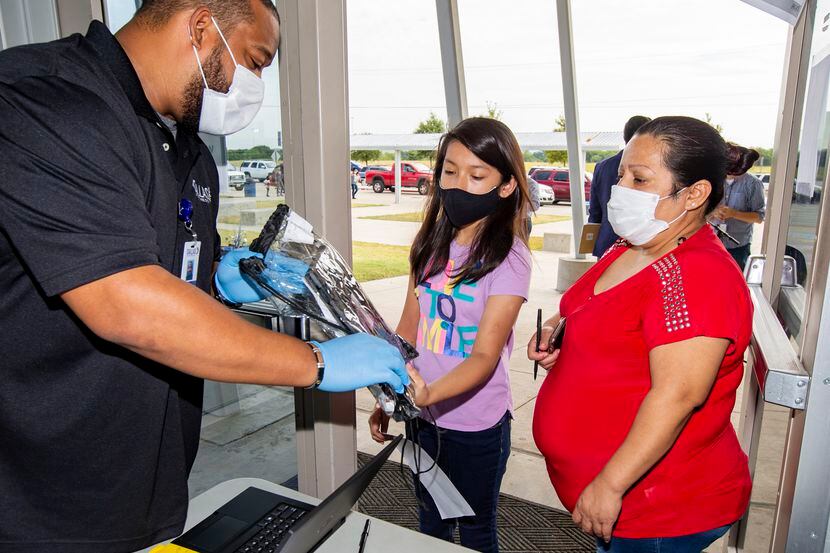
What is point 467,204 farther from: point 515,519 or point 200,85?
point 515,519

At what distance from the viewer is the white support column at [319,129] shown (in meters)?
1.57

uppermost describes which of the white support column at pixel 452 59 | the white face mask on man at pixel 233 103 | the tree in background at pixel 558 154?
the white support column at pixel 452 59

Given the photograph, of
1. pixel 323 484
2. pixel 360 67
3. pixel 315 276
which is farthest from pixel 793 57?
pixel 360 67

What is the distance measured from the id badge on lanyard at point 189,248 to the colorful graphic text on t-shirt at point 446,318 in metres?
0.70

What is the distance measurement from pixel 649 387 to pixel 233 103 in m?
1.09

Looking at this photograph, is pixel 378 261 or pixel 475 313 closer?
pixel 475 313

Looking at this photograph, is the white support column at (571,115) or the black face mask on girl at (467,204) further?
the white support column at (571,115)

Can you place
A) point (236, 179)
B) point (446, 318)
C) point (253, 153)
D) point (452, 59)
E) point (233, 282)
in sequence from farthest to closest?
point (452, 59)
point (236, 179)
point (253, 153)
point (446, 318)
point (233, 282)

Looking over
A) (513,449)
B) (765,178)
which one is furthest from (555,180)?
(513,449)

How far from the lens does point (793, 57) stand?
1.78 metres

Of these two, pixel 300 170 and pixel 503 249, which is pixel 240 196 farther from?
pixel 503 249

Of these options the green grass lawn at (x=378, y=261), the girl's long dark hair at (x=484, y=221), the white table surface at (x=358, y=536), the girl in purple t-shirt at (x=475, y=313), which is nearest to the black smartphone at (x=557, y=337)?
the girl in purple t-shirt at (x=475, y=313)

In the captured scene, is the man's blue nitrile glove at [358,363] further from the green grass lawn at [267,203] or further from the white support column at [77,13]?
the white support column at [77,13]

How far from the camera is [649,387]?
3.90 feet
